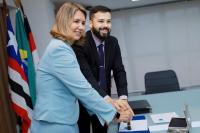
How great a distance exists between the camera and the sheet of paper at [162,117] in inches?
79.6

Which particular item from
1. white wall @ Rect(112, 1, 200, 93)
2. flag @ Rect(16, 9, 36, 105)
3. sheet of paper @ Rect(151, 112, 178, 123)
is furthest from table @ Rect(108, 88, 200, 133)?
white wall @ Rect(112, 1, 200, 93)

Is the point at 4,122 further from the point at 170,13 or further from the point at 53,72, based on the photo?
the point at 170,13

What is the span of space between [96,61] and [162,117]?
0.71 meters

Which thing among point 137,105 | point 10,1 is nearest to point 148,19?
point 10,1

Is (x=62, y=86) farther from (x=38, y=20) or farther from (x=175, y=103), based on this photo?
(x=38, y=20)

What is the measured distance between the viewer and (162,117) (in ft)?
6.95

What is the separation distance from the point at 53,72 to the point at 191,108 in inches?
50.4

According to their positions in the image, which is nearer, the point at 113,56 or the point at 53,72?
the point at 53,72

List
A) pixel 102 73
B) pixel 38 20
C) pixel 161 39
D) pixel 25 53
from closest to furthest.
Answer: pixel 102 73
pixel 25 53
pixel 38 20
pixel 161 39

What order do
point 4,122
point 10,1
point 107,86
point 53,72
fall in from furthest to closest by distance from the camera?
1. point 10,1
2. point 4,122
3. point 107,86
4. point 53,72

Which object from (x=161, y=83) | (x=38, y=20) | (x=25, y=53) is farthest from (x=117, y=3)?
(x=25, y=53)

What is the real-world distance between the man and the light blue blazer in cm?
56

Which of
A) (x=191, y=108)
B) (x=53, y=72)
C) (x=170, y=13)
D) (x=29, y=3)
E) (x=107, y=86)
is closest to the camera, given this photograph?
(x=53, y=72)

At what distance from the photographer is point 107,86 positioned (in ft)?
8.15
